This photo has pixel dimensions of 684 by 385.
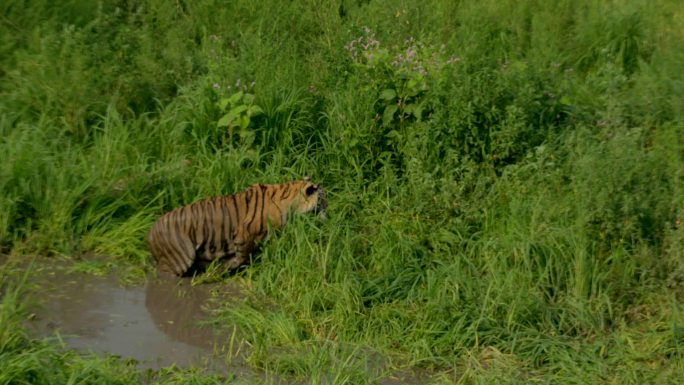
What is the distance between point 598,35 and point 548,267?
9.88 ft

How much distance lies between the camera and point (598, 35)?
8.56 m

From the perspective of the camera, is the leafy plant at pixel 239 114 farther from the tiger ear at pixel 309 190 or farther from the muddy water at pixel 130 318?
the muddy water at pixel 130 318

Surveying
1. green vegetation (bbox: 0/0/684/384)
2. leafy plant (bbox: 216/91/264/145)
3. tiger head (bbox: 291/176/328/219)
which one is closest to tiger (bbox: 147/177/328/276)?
tiger head (bbox: 291/176/328/219)

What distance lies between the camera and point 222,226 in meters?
6.63

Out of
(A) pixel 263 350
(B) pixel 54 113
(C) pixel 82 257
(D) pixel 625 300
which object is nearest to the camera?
(A) pixel 263 350

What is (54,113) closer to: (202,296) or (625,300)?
(202,296)

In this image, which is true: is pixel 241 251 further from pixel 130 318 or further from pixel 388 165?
pixel 388 165

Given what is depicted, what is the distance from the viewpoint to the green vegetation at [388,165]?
19.3 ft

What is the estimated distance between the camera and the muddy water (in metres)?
5.61

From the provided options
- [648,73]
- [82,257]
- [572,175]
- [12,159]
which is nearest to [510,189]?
[572,175]

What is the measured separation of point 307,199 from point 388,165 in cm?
82

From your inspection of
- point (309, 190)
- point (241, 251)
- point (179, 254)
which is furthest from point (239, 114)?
point (179, 254)

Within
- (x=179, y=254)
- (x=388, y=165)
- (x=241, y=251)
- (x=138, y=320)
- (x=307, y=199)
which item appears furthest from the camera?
(x=388, y=165)

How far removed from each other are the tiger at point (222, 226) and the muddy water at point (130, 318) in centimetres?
19
